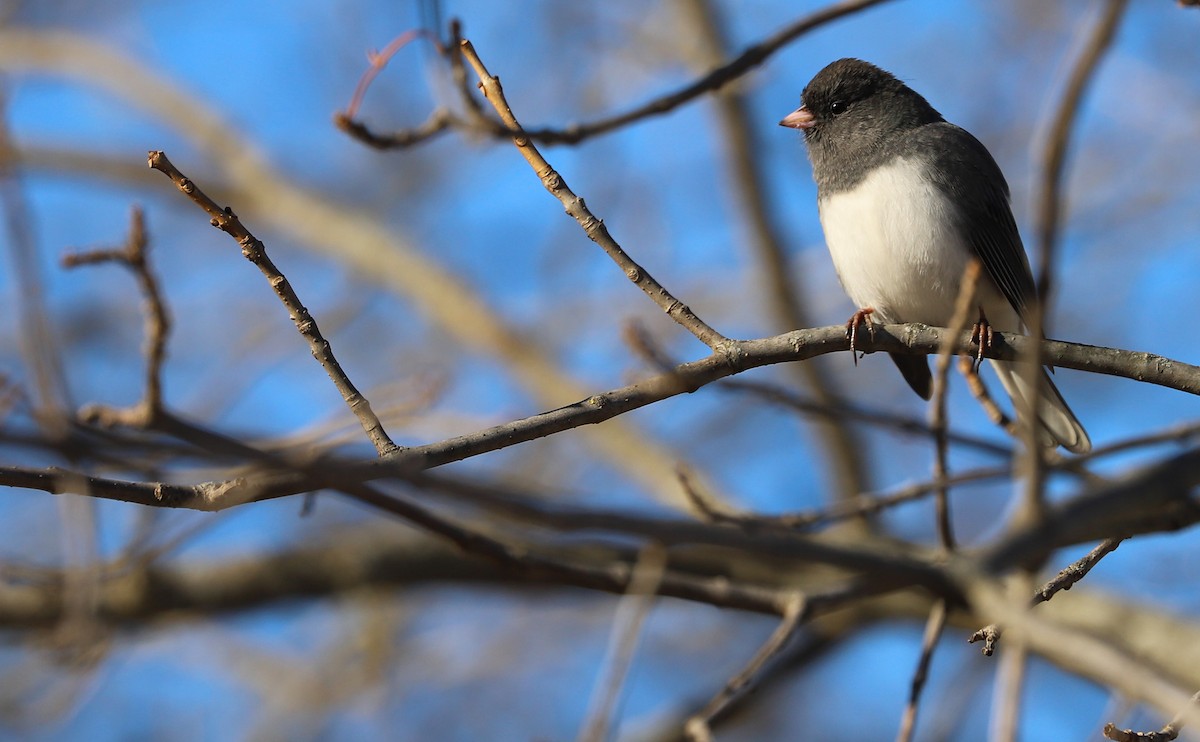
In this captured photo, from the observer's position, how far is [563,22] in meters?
6.98

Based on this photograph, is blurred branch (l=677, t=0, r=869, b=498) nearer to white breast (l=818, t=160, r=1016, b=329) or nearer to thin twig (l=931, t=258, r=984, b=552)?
white breast (l=818, t=160, r=1016, b=329)

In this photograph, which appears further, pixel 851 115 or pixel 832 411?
pixel 851 115

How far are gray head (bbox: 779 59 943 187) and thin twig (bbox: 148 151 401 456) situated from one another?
182 cm

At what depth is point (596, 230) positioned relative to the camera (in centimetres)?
199

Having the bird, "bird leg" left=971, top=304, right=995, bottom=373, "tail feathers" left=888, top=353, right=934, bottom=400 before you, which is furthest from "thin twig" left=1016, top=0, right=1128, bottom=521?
"tail feathers" left=888, top=353, right=934, bottom=400

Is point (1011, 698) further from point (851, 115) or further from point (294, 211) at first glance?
point (294, 211)

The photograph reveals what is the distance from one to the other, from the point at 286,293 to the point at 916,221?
1.78 metres

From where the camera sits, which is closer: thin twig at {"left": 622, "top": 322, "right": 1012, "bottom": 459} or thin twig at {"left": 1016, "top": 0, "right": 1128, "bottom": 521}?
thin twig at {"left": 1016, "top": 0, "right": 1128, "bottom": 521}

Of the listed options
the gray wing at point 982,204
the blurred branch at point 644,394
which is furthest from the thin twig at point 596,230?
the gray wing at point 982,204

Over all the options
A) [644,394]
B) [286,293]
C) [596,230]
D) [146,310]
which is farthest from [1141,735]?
[146,310]

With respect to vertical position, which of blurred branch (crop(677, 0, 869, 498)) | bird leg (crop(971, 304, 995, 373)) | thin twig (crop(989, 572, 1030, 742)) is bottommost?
thin twig (crop(989, 572, 1030, 742))

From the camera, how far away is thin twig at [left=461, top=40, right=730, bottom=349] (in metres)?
1.98

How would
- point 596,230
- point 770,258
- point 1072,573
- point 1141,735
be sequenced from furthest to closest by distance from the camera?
point 770,258, point 596,230, point 1072,573, point 1141,735

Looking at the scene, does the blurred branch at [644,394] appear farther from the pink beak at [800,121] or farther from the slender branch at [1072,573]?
the pink beak at [800,121]
